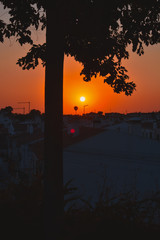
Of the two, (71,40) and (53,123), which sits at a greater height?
(71,40)

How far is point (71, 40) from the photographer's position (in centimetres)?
487

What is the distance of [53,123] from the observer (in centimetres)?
367

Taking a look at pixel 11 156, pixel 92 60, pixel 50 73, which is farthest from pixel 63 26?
pixel 11 156

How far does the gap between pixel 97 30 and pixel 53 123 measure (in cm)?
175

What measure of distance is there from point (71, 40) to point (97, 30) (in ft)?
3.43

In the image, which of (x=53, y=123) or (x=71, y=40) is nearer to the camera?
(x=53, y=123)

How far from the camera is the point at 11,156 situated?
870 cm

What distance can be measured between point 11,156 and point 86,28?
604 cm

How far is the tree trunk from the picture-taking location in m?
3.66

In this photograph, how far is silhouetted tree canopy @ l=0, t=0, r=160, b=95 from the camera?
12.6 feet

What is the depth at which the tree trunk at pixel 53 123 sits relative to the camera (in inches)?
144

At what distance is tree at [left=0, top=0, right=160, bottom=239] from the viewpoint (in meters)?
3.67

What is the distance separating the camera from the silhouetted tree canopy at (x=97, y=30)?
384 centimetres

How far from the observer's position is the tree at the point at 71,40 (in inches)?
145
